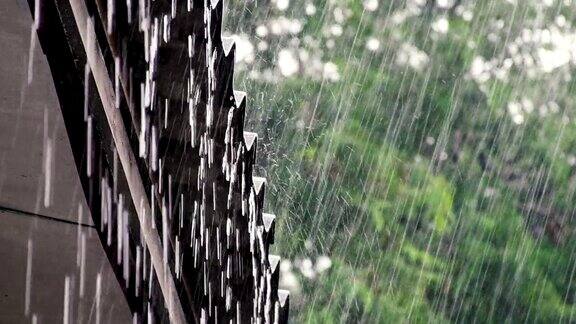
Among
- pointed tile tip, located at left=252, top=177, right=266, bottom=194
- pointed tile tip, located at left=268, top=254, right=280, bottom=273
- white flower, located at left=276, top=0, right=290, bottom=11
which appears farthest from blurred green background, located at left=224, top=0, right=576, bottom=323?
pointed tile tip, located at left=252, top=177, right=266, bottom=194

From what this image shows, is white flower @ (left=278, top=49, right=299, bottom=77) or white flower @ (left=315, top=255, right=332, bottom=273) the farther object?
white flower @ (left=278, top=49, right=299, bottom=77)

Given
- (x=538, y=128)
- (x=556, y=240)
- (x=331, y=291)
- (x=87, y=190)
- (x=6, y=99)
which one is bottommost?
(x=331, y=291)

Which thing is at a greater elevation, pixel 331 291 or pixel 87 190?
pixel 87 190

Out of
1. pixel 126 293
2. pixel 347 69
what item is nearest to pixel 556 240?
pixel 347 69

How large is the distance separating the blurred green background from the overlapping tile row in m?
6.93

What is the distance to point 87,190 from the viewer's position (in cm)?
215

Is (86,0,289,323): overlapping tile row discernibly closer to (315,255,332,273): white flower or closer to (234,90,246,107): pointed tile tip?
(234,90,246,107): pointed tile tip

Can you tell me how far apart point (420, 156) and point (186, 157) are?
27.8ft

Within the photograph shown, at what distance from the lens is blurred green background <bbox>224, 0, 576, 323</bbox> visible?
957 centimetres

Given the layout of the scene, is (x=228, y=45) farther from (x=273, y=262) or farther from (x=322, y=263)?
(x=322, y=263)

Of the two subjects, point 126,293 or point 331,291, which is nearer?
point 126,293

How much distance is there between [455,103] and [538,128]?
91 cm

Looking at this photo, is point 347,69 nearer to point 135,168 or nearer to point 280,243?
point 280,243

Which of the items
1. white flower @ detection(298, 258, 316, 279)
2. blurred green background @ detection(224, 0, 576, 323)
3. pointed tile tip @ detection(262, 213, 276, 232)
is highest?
pointed tile tip @ detection(262, 213, 276, 232)
